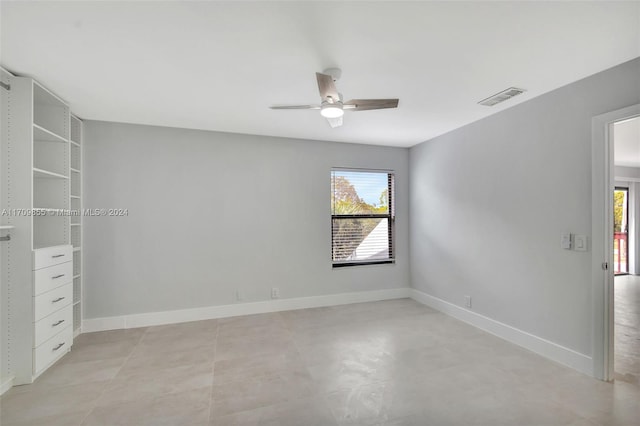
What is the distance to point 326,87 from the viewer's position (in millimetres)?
2047

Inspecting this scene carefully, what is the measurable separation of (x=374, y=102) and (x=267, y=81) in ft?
3.00

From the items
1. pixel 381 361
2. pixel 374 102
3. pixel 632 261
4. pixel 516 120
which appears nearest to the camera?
pixel 374 102

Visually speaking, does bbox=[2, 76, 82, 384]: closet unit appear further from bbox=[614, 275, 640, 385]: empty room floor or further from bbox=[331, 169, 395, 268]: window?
bbox=[614, 275, 640, 385]: empty room floor

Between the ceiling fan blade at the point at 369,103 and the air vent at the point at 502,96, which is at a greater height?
the air vent at the point at 502,96

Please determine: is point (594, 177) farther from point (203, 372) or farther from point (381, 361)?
point (203, 372)

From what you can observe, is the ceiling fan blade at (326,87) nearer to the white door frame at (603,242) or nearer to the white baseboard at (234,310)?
the white door frame at (603,242)

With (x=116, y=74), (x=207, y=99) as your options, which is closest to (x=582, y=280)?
(x=207, y=99)

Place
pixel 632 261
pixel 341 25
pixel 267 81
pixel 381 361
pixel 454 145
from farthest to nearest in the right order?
pixel 632 261, pixel 454 145, pixel 381 361, pixel 267 81, pixel 341 25

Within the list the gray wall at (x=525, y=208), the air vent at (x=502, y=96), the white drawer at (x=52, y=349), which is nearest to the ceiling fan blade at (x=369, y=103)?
the air vent at (x=502, y=96)

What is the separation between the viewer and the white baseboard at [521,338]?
2560 millimetres

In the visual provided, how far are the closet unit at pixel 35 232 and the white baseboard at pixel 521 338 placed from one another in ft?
14.3

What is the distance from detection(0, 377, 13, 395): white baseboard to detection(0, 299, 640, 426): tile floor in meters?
0.11

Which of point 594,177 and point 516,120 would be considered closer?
point 594,177

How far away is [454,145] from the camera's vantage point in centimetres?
397
